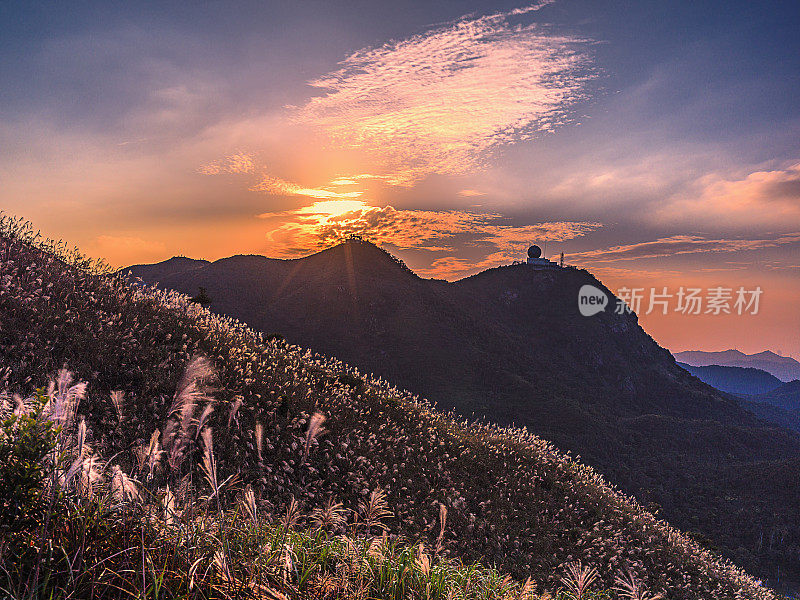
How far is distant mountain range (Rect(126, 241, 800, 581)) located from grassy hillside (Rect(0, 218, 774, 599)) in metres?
45.4

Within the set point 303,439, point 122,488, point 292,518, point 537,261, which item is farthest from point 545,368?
point 122,488

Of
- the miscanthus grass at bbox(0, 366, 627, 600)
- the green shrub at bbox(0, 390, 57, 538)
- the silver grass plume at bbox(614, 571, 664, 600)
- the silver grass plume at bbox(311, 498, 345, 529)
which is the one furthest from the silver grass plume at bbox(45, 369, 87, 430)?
the silver grass plume at bbox(614, 571, 664, 600)

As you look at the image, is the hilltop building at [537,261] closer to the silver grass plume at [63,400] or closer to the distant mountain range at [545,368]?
the distant mountain range at [545,368]

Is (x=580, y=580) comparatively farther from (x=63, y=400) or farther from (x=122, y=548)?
(x=63, y=400)

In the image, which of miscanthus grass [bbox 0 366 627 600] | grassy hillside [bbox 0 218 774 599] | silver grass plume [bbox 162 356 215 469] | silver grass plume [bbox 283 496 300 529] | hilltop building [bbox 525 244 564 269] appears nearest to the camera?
miscanthus grass [bbox 0 366 627 600]

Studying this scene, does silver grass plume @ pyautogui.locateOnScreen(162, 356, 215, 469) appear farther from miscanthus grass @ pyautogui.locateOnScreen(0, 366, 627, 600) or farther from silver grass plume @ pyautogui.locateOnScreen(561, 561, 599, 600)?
silver grass plume @ pyautogui.locateOnScreen(561, 561, 599, 600)

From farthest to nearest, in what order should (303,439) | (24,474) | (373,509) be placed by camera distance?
(303,439) < (373,509) < (24,474)

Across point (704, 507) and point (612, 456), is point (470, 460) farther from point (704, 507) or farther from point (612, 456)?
point (612, 456)

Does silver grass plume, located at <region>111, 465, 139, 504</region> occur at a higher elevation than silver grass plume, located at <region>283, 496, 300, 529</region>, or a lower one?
higher

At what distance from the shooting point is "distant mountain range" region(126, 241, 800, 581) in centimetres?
6894

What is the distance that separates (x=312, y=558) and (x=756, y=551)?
7261cm

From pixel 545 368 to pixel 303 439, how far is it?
124448mm

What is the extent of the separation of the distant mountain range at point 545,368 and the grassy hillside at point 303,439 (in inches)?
1787

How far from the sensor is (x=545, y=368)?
128 meters
